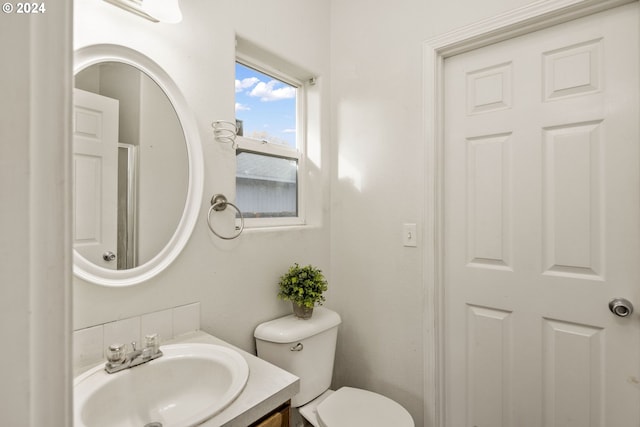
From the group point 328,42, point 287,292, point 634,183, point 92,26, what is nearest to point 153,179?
point 92,26

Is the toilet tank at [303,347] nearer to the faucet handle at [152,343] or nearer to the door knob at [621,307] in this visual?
the faucet handle at [152,343]

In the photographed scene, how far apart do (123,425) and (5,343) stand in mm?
845

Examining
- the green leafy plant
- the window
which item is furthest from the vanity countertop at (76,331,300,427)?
the window

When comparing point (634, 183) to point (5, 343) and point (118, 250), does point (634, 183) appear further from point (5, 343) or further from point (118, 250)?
point (118, 250)

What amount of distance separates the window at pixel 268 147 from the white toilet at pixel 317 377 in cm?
52

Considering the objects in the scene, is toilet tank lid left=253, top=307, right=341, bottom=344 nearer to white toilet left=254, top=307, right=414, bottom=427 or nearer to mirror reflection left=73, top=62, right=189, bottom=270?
white toilet left=254, top=307, right=414, bottom=427

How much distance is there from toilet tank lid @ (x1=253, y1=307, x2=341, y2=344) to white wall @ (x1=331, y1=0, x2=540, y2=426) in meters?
0.29

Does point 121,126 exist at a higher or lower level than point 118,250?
higher

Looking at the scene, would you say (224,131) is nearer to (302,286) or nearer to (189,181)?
(189,181)

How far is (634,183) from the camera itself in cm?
108

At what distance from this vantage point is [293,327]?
1334mm

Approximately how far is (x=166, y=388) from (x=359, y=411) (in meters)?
0.75

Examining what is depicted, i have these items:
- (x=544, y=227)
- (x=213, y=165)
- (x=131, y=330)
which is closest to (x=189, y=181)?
(x=213, y=165)

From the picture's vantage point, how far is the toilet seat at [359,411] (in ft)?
3.97
